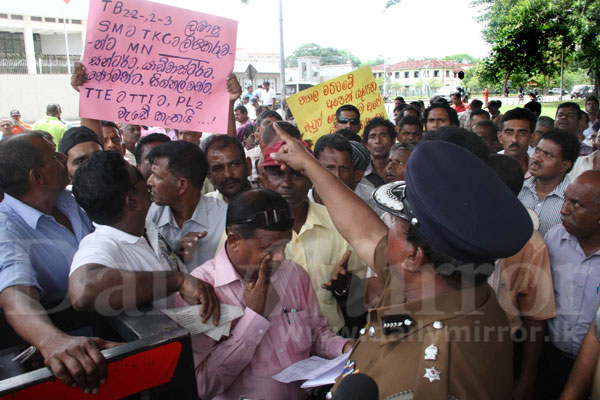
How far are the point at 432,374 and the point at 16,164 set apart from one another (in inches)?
78.6

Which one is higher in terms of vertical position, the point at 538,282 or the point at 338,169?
the point at 338,169

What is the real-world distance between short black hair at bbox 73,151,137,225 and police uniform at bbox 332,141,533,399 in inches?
46.0

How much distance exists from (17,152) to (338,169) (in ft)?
6.48

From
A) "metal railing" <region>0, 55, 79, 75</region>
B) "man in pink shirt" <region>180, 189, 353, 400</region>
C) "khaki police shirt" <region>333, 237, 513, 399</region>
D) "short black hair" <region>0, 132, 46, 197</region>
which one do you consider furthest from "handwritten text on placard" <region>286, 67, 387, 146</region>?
"metal railing" <region>0, 55, 79, 75</region>

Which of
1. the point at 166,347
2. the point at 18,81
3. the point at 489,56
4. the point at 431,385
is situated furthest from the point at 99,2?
the point at 18,81

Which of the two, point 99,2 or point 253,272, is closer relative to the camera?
point 253,272

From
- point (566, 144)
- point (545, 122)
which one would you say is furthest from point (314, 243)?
point (545, 122)

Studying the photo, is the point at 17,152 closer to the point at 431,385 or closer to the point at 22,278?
the point at 22,278

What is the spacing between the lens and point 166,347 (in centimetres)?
133

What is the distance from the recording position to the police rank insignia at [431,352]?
1.18 meters

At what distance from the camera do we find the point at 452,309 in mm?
1257

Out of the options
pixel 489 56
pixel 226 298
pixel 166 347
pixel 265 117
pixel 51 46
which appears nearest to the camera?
pixel 166 347

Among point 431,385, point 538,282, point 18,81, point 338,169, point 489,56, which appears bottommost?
point 538,282

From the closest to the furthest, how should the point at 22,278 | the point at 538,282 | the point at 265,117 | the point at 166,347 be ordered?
the point at 166,347, the point at 22,278, the point at 538,282, the point at 265,117
